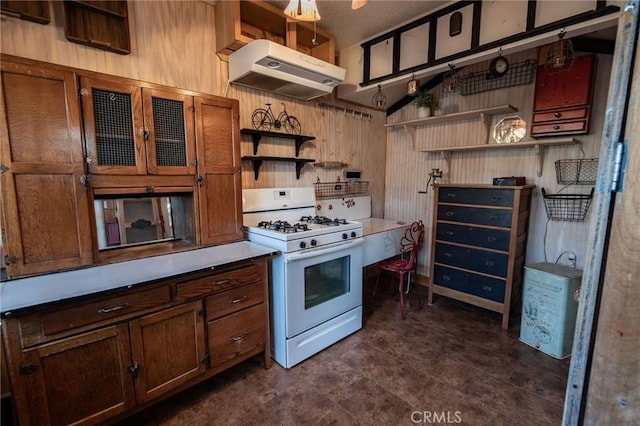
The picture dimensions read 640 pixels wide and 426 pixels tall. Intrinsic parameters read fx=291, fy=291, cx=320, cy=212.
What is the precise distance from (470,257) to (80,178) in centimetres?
307

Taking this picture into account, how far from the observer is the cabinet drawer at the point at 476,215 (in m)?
2.58

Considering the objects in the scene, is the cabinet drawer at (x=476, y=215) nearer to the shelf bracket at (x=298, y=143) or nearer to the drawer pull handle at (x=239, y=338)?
the shelf bracket at (x=298, y=143)

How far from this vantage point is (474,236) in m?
2.78

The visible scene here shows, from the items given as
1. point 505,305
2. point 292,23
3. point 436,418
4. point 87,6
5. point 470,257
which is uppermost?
point 292,23

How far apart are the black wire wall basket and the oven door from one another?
6.95 feet

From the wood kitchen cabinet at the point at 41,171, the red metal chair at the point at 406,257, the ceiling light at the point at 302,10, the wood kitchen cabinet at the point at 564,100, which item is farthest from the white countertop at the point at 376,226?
the wood kitchen cabinet at the point at 41,171

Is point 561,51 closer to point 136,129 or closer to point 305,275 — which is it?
point 305,275

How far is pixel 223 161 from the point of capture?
2.07 meters

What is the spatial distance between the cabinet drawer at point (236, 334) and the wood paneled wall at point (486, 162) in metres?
2.44

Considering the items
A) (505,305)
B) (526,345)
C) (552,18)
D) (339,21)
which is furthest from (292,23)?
(526,345)

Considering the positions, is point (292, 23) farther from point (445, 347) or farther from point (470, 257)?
point (445, 347)

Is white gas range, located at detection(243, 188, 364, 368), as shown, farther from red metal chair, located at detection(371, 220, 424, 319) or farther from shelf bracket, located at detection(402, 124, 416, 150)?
shelf bracket, located at detection(402, 124, 416, 150)

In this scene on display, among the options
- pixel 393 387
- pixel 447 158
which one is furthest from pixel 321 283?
pixel 447 158

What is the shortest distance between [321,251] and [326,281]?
1.13ft
